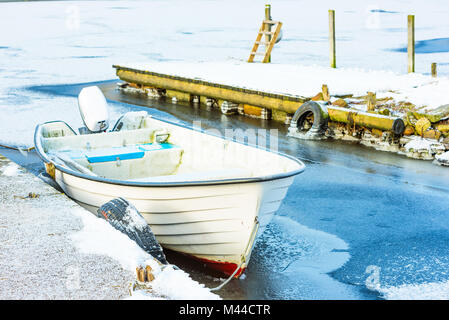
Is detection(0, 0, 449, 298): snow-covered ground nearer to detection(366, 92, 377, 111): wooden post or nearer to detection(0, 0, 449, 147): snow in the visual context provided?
detection(0, 0, 449, 147): snow

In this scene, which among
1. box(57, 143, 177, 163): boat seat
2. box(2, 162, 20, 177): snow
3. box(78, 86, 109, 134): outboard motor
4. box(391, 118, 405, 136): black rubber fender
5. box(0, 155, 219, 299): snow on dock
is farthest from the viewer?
box(391, 118, 405, 136): black rubber fender

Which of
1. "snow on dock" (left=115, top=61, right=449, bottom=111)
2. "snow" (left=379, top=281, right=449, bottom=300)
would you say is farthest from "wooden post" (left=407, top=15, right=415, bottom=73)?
"snow" (left=379, top=281, right=449, bottom=300)

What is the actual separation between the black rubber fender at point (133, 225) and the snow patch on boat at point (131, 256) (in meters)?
0.15

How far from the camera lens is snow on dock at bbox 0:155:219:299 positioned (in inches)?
179

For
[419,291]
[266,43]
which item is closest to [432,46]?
[266,43]

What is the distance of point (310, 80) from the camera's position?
1545cm

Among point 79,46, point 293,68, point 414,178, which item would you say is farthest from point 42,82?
point 414,178

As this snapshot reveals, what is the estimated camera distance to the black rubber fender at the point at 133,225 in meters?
5.79

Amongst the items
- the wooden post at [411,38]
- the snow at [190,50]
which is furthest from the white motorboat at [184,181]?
the wooden post at [411,38]

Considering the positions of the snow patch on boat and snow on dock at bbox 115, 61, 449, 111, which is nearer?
the snow patch on boat

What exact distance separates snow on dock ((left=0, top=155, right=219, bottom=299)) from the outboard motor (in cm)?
299

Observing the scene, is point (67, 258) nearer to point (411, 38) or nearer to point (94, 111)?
point (94, 111)
